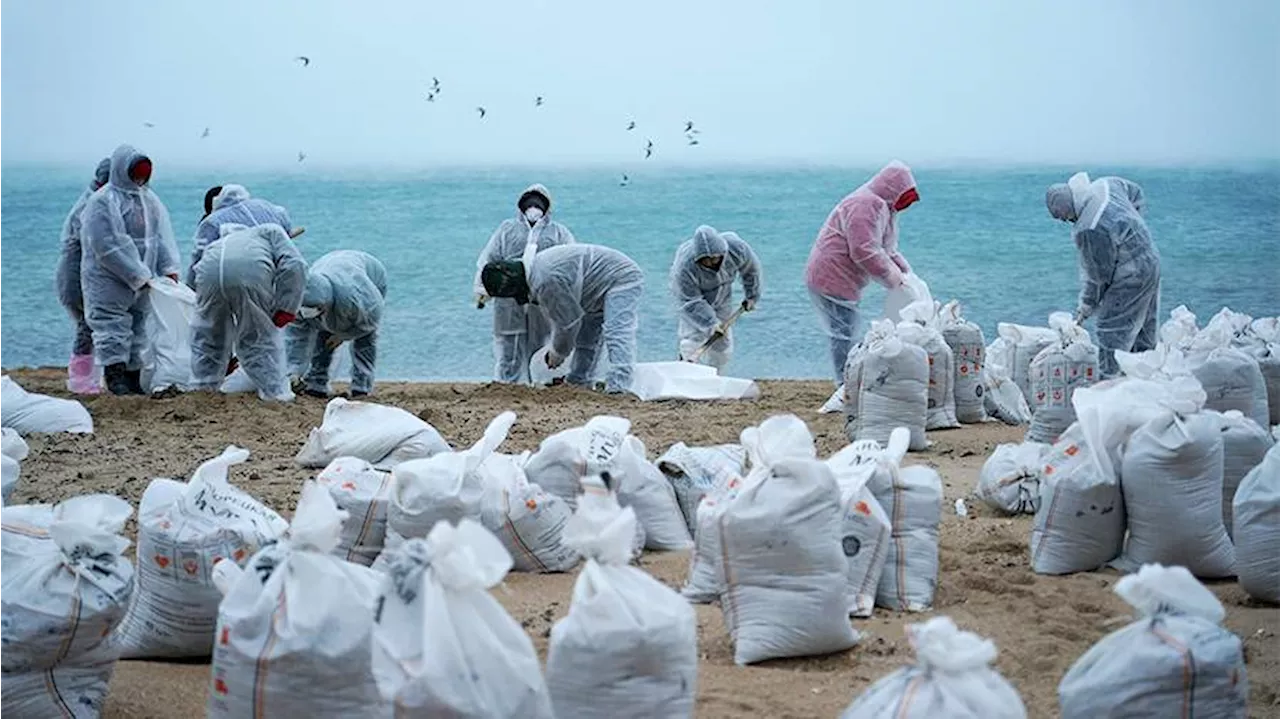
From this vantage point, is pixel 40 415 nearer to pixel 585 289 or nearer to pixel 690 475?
pixel 585 289

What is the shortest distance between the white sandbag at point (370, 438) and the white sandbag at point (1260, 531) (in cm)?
298

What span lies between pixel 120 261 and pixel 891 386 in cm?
446

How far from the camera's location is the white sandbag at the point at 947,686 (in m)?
3.02

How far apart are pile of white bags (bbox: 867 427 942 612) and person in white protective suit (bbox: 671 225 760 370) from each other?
18.6 feet

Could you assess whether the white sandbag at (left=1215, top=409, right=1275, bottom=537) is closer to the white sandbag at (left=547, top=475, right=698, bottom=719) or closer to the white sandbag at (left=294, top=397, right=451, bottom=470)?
the white sandbag at (left=547, top=475, right=698, bottom=719)

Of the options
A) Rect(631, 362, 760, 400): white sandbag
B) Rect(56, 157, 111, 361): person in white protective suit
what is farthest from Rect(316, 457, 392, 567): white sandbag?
Rect(56, 157, 111, 361): person in white protective suit

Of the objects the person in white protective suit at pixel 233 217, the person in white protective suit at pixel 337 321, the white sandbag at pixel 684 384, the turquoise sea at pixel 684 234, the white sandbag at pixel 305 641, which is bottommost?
the turquoise sea at pixel 684 234

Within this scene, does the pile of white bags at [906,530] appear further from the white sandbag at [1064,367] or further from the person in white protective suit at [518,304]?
the person in white protective suit at [518,304]

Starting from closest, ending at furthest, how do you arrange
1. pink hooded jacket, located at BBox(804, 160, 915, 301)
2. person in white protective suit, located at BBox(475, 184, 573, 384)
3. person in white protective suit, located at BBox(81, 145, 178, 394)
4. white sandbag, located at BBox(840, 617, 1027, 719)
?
white sandbag, located at BBox(840, 617, 1027, 719) < pink hooded jacket, located at BBox(804, 160, 915, 301) < person in white protective suit, located at BBox(81, 145, 178, 394) < person in white protective suit, located at BBox(475, 184, 573, 384)

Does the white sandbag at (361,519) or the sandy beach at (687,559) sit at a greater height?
the white sandbag at (361,519)

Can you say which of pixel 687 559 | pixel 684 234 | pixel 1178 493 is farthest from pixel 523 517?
pixel 684 234

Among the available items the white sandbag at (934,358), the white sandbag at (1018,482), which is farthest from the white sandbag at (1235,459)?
the white sandbag at (934,358)

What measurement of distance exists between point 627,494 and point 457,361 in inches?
441

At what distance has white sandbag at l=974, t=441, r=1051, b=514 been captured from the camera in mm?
6016
